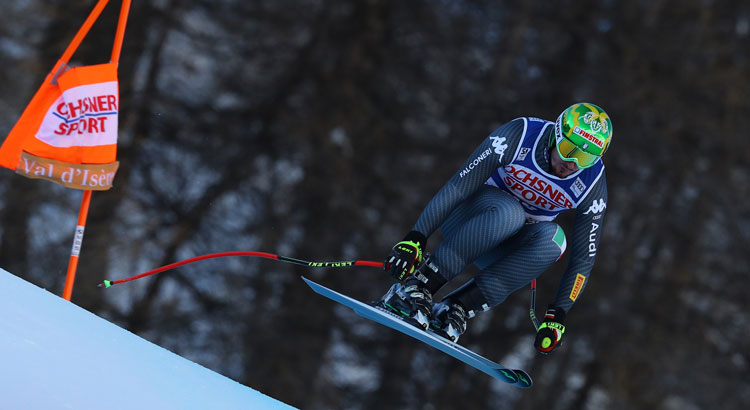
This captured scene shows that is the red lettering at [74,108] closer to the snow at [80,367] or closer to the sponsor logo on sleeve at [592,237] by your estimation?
the snow at [80,367]

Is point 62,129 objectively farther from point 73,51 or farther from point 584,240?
point 584,240

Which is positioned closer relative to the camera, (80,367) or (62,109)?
(80,367)

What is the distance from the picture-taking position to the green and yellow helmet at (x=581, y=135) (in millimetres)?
3906

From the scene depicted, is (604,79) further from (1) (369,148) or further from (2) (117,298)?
(2) (117,298)

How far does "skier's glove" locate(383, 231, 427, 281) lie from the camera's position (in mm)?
4000

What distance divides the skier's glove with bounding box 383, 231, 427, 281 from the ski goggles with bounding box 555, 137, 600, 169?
0.79 metres

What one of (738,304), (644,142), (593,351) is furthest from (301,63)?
(738,304)

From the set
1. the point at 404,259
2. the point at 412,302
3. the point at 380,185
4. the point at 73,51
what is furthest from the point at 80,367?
the point at 380,185

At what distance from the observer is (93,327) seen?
10.3 feet

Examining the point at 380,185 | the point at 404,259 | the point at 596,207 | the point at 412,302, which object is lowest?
the point at 412,302

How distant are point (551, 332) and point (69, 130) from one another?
2643 mm

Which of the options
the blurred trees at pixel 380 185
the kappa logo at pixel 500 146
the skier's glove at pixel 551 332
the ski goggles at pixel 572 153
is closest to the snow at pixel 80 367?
the skier's glove at pixel 551 332

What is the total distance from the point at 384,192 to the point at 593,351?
337 centimetres

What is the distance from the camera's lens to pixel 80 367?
263cm
